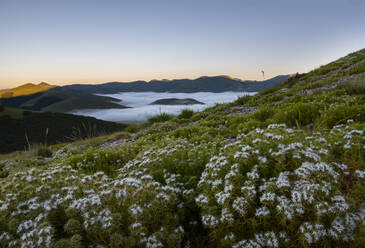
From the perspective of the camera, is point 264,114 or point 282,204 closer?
point 282,204

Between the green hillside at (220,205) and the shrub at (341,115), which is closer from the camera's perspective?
the green hillside at (220,205)

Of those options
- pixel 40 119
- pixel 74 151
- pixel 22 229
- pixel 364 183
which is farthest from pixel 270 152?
pixel 40 119

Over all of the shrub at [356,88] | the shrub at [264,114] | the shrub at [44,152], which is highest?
the shrub at [356,88]

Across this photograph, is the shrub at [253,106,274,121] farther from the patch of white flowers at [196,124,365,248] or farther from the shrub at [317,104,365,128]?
the patch of white flowers at [196,124,365,248]

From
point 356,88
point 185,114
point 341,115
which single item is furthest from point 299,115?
point 185,114

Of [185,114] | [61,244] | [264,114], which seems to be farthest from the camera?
[185,114]

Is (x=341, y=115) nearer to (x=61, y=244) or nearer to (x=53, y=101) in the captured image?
(x=61, y=244)

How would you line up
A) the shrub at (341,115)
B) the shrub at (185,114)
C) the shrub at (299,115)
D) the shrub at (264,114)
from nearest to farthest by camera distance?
the shrub at (341,115)
the shrub at (299,115)
the shrub at (264,114)
the shrub at (185,114)

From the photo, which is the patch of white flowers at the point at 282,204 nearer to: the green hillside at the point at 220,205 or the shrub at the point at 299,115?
the green hillside at the point at 220,205

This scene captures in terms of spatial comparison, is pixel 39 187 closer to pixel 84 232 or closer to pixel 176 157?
pixel 84 232

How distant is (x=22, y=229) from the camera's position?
2.81 metres

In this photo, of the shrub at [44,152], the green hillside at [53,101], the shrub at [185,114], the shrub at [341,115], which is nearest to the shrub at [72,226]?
the shrub at [341,115]

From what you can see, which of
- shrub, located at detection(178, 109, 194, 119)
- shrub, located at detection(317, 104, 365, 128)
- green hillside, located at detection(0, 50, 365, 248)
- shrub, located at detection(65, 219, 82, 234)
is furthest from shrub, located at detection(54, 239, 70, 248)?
shrub, located at detection(178, 109, 194, 119)

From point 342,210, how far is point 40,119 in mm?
59698
